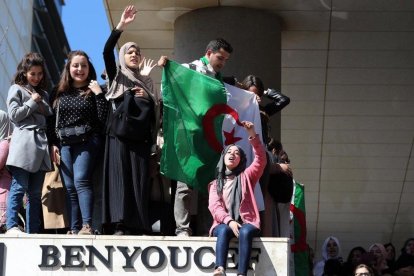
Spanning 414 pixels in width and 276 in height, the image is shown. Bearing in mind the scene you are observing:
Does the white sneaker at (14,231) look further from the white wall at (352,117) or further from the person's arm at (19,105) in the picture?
the white wall at (352,117)

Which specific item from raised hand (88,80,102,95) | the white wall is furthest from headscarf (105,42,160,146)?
the white wall

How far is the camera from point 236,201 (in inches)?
523

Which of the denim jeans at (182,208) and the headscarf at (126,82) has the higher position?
the headscarf at (126,82)

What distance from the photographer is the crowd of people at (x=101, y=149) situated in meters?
13.6

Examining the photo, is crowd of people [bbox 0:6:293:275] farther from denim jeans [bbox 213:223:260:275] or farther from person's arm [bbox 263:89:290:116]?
person's arm [bbox 263:89:290:116]

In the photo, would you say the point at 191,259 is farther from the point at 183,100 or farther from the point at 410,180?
the point at 410,180

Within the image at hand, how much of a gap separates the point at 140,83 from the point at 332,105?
10583mm

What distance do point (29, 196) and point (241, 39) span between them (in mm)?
6141

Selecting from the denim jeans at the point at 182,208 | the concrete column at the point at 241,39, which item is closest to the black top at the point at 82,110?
the denim jeans at the point at 182,208

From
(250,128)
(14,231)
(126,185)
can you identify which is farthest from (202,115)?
(14,231)

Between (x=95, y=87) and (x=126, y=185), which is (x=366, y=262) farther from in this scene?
(x=95, y=87)

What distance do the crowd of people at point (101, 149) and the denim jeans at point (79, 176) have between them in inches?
0.4

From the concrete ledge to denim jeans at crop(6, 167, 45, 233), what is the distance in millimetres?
302

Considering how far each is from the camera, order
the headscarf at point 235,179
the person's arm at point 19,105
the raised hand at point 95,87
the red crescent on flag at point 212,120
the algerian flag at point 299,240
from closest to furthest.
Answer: the headscarf at point 235,179 → the person's arm at point 19,105 → the raised hand at point 95,87 → the red crescent on flag at point 212,120 → the algerian flag at point 299,240
